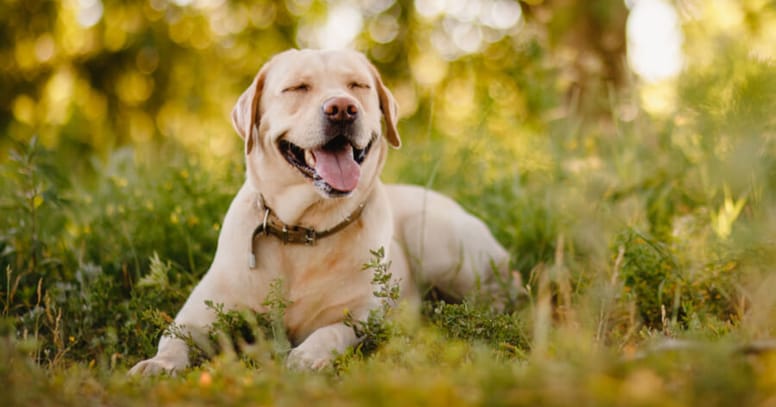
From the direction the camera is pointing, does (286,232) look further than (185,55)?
No

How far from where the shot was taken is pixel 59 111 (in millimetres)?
9859

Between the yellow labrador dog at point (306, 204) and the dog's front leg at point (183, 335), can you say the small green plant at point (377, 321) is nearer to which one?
the yellow labrador dog at point (306, 204)

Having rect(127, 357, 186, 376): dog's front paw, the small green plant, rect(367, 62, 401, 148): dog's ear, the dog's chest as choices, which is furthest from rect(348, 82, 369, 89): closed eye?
rect(127, 357, 186, 376): dog's front paw

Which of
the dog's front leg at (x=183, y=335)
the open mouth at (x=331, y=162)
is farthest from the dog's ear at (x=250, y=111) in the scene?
the dog's front leg at (x=183, y=335)

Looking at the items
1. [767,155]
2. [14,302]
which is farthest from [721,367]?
[14,302]

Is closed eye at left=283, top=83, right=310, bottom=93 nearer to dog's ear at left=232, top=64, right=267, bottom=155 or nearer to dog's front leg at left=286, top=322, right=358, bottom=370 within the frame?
dog's ear at left=232, top=64, right=267, bottom=155

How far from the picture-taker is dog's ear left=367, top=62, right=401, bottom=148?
3389 mm

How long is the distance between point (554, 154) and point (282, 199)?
2487 millimetres

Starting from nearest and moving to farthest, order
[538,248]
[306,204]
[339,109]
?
1. [339,109]
2. [306,204]
3. [538,248]

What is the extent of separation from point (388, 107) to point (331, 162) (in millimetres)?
555

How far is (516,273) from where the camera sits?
144 inches

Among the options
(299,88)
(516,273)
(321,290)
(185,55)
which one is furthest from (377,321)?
(185,55)

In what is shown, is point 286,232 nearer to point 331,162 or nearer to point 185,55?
point 331,162

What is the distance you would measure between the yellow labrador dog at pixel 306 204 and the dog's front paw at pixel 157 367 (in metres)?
0.11
